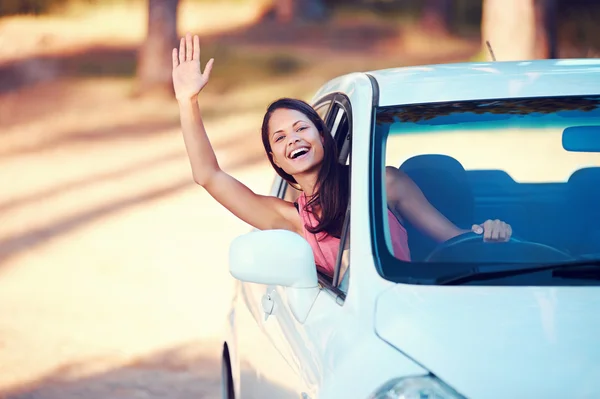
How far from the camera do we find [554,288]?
2.91 metres

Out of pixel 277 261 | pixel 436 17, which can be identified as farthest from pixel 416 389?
pixel 436 17

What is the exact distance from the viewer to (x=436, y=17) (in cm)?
2800

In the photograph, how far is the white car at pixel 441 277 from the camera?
267 cm

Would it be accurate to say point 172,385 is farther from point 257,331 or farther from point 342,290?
point 342,290

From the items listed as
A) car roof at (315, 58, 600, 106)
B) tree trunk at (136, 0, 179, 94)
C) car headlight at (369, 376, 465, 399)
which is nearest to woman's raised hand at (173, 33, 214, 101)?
car roof at (315, 58, 600, 106)

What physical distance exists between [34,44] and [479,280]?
1039 inches

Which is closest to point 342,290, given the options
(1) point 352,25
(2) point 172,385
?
(2) point 172,385

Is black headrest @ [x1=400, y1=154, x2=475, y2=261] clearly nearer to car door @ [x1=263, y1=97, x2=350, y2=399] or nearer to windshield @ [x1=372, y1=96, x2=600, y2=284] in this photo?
windshield @ [x1=372, y1=96, x2=600, y2=284]

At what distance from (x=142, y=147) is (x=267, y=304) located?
14870mm

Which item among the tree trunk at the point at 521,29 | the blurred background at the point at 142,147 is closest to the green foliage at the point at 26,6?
the blurred background at the point at 142,147

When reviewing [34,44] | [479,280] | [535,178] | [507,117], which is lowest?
[479,280]

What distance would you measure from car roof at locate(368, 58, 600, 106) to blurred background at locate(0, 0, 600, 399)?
307cm

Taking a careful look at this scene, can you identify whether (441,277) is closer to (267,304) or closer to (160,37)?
(267,304)

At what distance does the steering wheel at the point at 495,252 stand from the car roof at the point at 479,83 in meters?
0.49
